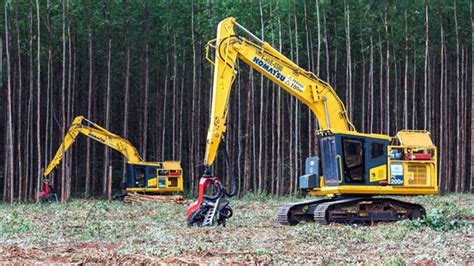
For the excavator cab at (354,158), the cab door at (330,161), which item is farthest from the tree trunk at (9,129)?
the excavator cab at (354,158)

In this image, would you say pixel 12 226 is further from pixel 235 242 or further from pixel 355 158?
pixel 355 158

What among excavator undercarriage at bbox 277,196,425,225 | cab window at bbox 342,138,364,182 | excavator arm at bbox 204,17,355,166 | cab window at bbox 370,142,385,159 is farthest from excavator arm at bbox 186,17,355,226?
excavator undercarriage at bbox 277,196,425,225

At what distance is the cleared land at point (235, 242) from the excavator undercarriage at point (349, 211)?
1.71ft

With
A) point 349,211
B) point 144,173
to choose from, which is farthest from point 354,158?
point 144,173

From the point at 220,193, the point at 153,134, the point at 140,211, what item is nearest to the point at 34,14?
the point at 153,134

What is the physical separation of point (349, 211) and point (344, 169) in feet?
2.78

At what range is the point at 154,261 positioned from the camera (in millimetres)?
8961

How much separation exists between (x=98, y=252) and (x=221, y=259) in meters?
1.75

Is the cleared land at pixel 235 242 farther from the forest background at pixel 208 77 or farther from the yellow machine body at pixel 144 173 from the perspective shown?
the forest background at pixel 208 77

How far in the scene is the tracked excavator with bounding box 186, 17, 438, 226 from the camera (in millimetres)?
15734

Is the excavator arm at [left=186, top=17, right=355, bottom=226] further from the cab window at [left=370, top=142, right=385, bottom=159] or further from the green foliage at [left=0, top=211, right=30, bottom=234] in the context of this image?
the green foliage at [left=0, top=211, right=30, bottom=234]

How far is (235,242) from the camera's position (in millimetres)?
11812

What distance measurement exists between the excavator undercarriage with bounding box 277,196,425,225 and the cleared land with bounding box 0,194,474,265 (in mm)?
522

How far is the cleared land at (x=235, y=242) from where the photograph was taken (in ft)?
31.1
